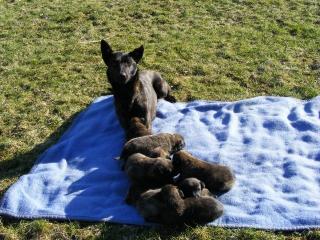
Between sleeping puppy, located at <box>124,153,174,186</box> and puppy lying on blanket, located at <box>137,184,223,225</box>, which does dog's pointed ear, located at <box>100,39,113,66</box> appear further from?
puppy lying on blanket, located at <box>137,184,223,225</box>

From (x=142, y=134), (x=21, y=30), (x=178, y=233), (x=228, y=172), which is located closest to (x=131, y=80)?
(x=142, y=134)

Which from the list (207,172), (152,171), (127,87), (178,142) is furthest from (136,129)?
(207,172)

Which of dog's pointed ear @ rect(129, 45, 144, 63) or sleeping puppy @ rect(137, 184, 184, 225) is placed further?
dog's pointed ear @ rect(129, 45, 144, 63)

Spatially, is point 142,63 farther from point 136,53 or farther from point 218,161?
point 218,161

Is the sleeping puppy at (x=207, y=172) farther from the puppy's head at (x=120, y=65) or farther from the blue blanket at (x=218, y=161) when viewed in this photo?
the puppy's head at (x=120, y=65)

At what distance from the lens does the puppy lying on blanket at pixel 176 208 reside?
18.8 ft

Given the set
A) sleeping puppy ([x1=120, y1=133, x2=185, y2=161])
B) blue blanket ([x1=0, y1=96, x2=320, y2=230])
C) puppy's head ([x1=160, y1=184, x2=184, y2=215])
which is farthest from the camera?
sleeping puppy ([x1=120, y1=133, x2=185, y2=161])

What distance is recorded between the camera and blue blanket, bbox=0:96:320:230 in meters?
6.26

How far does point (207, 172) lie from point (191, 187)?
0.50m

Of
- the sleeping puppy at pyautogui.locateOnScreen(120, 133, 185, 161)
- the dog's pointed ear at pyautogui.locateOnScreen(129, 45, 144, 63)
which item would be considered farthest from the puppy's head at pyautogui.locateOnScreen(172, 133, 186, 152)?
the dog's pointed ear at pyautogui.locateOnScreen(129, 45, 144, 63)

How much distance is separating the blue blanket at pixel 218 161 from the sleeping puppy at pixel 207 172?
0.44 feet

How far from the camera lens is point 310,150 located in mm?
7449

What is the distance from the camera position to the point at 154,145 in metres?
7.10

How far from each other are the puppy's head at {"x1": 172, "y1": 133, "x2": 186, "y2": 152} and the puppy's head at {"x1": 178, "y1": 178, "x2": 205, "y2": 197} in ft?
4.43
